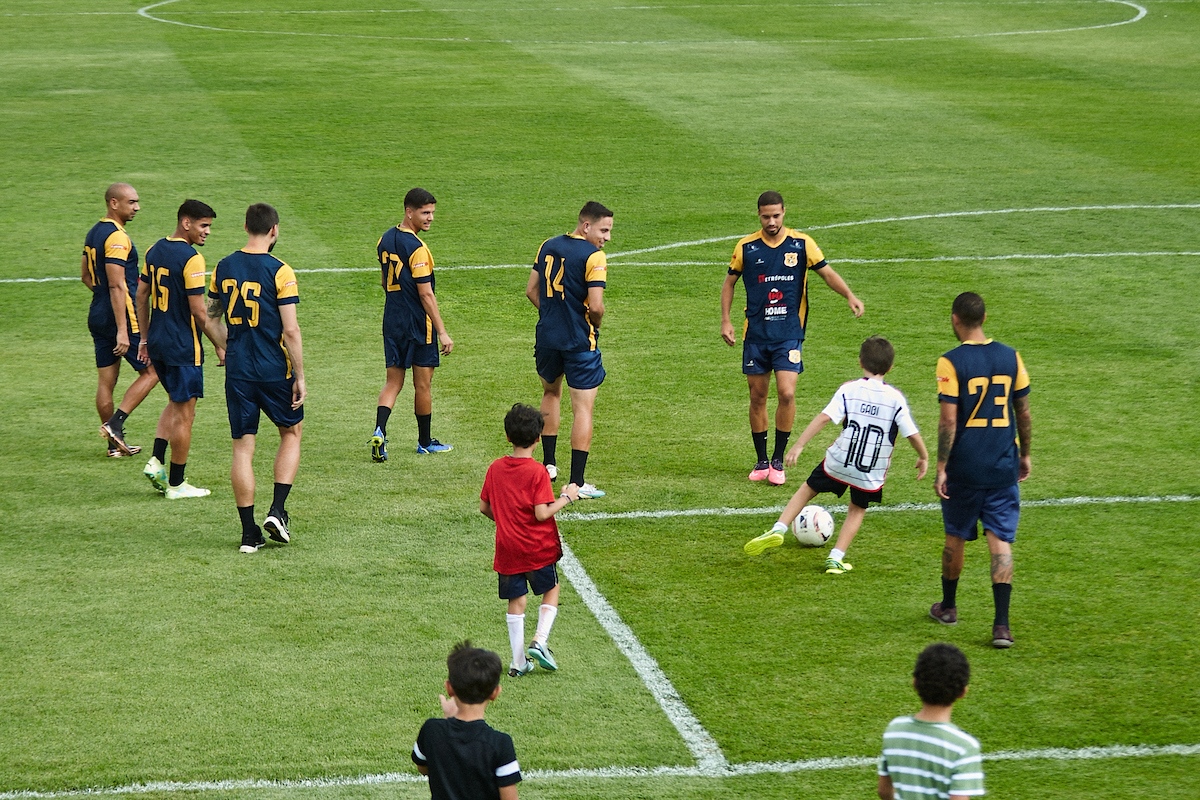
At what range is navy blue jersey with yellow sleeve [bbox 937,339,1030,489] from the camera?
8.33 m

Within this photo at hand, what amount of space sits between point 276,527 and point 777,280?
167 inches

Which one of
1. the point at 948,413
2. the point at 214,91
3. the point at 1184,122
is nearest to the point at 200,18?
the point at 214,91

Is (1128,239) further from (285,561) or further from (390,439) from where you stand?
(285,561)

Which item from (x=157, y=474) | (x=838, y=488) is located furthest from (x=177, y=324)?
(x=838, y=488)

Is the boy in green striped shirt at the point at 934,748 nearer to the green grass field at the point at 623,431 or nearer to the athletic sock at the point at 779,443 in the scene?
the green grass field at the point at 623,431

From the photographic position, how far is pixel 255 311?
9.95 metres

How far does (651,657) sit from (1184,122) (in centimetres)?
2171

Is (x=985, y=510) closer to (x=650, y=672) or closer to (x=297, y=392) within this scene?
(x=650, y=672)

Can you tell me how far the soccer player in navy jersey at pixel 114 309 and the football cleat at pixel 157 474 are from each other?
38.2 inches

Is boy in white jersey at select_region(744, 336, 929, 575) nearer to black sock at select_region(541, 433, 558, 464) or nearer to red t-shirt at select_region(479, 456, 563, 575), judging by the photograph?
red t-shirt at select_region(479, 456, 563, 575)

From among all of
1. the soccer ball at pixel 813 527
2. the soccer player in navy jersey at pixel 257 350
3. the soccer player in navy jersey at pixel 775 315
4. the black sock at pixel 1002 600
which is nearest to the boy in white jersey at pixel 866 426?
the soccer ball at pixel 813 527

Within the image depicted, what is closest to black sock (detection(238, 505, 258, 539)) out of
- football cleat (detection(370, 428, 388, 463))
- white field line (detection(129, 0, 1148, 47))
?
football cleat (detection(370, 428, 388, 463))

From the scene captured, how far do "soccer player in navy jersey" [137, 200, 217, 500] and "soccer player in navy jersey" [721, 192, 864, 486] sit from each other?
4.05 meters

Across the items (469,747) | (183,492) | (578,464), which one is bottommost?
(183,492)
